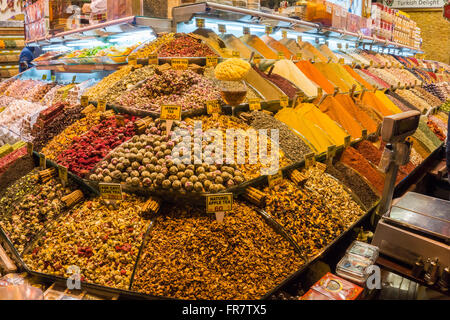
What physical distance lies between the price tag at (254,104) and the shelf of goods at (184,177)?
0.04 feet

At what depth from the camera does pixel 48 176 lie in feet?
7.06

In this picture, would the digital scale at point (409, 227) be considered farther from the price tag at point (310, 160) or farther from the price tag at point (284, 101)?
the price tag at point (284, 101)

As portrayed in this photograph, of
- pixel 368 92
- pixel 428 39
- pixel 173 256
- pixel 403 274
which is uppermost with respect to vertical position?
pixel 428 39

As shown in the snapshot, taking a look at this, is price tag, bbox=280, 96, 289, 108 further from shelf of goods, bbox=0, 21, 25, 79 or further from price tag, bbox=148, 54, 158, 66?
shelf of goods, bbox=0, 21, 25, 79

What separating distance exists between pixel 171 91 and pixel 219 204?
51.2 inches

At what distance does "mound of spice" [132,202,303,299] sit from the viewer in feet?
4.73

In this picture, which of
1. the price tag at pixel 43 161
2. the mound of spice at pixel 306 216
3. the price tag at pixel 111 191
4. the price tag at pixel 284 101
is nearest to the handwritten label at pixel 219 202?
the mound of spice at pixel 306 216

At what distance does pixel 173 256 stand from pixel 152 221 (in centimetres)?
25

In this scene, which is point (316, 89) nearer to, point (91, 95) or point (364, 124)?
point (364, 124)

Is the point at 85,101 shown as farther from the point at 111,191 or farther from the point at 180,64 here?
the point at 111,191

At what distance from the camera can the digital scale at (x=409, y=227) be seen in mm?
1508

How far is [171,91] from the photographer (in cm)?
258

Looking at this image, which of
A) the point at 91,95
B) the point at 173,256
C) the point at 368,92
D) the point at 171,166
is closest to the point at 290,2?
the point at 368,92

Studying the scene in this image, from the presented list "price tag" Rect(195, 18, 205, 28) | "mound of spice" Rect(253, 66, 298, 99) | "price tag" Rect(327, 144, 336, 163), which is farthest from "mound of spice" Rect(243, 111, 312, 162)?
"price tag" Rect(195, 18, 205, 28)
